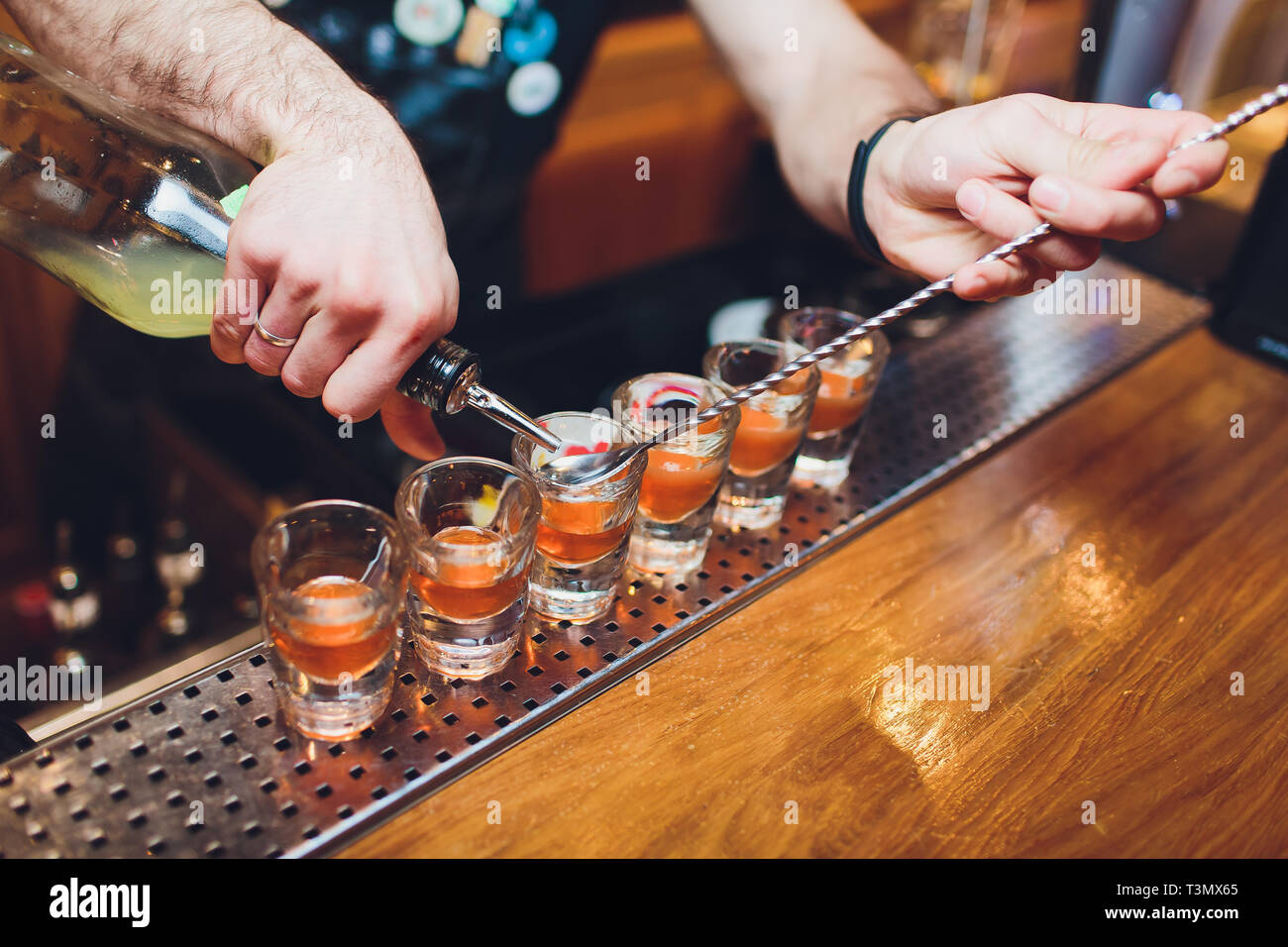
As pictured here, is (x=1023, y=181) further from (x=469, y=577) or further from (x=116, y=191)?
(x=116, y=191)

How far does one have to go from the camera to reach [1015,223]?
3.51ft

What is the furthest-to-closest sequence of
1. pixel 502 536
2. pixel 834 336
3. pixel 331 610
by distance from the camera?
pixel 834 336 < pixel 502 536 < pixel 331 610

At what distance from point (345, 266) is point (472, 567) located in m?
0.30

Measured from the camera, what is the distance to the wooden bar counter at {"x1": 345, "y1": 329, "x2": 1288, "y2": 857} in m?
0.85

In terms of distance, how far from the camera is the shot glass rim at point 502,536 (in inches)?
34.0

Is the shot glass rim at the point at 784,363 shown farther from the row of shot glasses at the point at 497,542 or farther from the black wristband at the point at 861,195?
the black wristband at the point at 861,195

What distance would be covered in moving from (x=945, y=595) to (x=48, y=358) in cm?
231

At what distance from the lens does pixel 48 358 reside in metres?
2.46

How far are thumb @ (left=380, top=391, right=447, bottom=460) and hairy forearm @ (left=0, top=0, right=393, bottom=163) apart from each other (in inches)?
A: 11.1

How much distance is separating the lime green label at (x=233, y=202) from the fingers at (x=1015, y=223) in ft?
2.58

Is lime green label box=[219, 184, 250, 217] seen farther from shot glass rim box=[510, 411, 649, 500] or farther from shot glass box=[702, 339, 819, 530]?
shot glass box=[702, 339, 819, 530]

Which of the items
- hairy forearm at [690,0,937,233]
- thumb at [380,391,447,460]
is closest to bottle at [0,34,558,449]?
thumb at [380,391,447,460]

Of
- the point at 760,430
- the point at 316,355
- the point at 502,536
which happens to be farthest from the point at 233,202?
the point at 760,430
